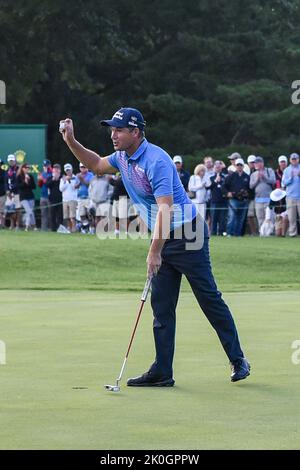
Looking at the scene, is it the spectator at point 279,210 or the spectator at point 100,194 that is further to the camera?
the spectator at point 100,194

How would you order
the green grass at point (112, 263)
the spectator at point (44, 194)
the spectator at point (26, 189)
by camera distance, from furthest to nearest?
the spectator at point (44, 194) < the spectator at point (26, 189) < the green grass at point (112, 263)

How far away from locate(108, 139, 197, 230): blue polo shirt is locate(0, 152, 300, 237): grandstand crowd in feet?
59.7

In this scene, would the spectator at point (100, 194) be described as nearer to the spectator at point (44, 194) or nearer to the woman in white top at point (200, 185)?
the woman in white top at point (200, 185)

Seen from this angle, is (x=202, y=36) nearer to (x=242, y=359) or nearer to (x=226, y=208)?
(x=226, y=208)

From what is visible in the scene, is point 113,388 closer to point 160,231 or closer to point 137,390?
point 137,390

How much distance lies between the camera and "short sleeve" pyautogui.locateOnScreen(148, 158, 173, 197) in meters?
9.29

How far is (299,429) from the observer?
7434mm

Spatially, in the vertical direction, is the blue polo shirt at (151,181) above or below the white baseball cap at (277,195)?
above

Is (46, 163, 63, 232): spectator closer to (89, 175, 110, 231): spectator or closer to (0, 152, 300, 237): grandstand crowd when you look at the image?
(0, 152, 300, 237): grandstand crowd

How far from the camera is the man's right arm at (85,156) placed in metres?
10.1

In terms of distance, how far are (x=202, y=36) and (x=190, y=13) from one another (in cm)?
119

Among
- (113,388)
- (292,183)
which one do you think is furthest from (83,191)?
(113,388)

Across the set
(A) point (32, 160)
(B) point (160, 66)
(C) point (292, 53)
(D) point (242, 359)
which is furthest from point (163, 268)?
(B) point (160, 66)

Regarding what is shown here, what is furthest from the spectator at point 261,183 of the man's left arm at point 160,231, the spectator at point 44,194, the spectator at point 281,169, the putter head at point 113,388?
the putter head at point 113,388
